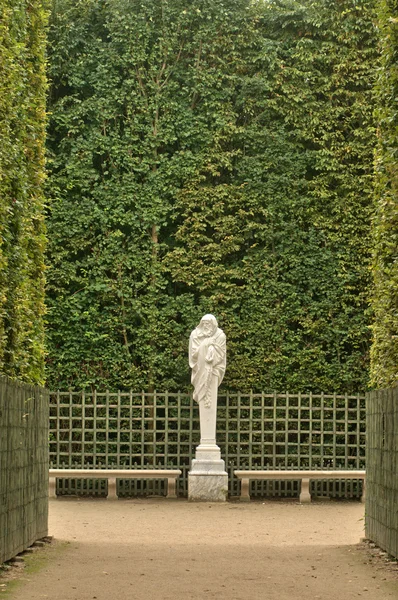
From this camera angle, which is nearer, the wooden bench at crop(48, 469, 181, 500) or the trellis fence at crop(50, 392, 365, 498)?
the wooden bench at crop(48, 469, 181, 500)

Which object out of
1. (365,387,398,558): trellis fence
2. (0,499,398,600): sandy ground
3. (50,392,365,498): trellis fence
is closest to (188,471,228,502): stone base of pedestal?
(50,392,365,498): trellis fence

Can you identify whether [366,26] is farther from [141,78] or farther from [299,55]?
[141,78]

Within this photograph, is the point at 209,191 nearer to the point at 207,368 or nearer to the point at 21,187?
the point at 207,368

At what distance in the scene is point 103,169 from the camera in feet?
60.3

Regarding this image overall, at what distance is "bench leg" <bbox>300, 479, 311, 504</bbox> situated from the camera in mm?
17016

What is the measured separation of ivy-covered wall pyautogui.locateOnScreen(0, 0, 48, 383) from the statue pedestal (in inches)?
226

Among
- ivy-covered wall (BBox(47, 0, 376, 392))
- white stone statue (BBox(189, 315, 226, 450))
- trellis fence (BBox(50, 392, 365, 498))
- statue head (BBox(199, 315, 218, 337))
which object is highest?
ivy-covered wall (BBox(47, 0, 376, 392))

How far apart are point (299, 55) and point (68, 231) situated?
449 cm

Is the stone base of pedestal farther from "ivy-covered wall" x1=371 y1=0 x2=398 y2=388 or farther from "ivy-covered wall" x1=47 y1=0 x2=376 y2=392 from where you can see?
"ivy-covered wall" x1=371 y1=0 x2=398 y2=388

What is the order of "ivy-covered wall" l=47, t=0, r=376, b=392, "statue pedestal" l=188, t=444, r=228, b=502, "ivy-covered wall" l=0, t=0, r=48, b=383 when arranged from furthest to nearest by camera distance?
1. "ivy-covered wall" l=47, t=0, r=376, b=392
2. "statue pedestal" l=188, t=444, r=228, b=502
3. "ivy-covered wall" l=0, t=0, r=48, b=383

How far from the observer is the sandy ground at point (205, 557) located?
7.81 m

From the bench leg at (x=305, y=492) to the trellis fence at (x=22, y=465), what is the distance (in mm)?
6502

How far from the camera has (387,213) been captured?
10.5m

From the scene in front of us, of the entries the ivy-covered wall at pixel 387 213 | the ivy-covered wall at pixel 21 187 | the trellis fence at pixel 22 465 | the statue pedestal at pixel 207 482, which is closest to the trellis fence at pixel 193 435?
the statue pedestal at pixel 207 482
